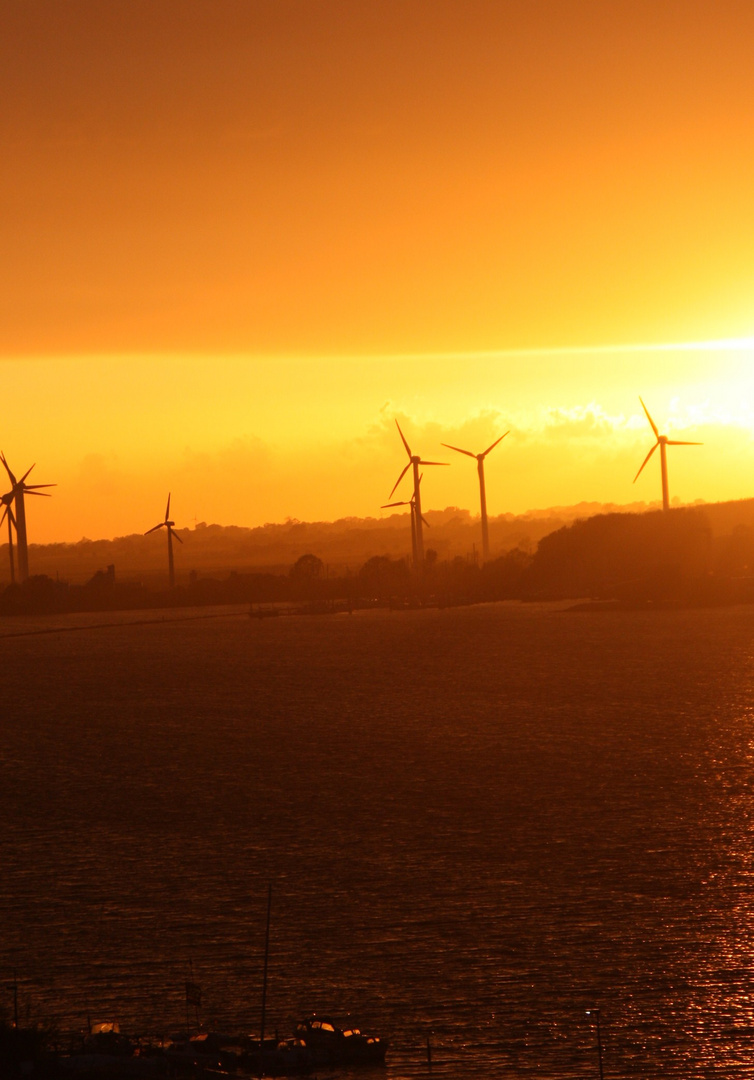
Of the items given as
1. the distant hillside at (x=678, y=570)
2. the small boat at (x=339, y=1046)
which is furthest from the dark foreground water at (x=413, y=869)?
the distant hillside at (x=678, y=570)

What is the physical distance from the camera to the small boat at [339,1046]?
853 inches

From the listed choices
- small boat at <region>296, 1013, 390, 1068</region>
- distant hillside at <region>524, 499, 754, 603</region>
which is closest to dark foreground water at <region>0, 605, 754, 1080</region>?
small boat at <region>296, 1013, 390, 1068</region>

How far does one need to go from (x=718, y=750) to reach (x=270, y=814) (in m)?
22.8

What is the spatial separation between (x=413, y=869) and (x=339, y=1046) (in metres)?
13.2

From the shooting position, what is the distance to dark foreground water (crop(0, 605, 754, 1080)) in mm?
24250

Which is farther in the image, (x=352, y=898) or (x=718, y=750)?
(x=718, y=750)

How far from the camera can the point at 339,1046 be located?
21.9 m

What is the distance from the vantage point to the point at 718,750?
57.4m

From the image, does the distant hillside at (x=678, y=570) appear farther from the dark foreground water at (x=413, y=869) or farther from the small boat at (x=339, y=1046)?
the small boat at (x=339, y=1046)

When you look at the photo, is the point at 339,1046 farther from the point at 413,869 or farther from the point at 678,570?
the point at 678,570

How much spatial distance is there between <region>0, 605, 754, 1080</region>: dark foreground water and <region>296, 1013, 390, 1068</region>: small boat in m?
0.60

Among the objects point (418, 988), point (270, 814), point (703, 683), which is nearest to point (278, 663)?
point (703, 683)

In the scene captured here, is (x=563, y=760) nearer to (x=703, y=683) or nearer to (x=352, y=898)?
(x=352, y=898)

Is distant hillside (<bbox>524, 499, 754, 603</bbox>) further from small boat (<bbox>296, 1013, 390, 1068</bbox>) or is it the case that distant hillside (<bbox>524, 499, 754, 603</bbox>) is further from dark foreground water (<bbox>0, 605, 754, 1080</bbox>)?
small boat (<bbox>296, 1013, 390, 1068</bbox>)
